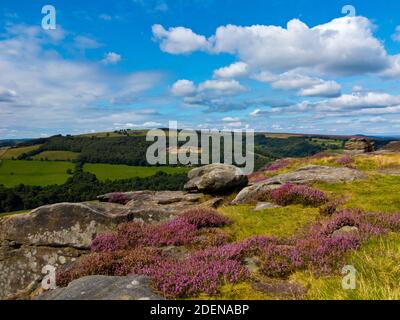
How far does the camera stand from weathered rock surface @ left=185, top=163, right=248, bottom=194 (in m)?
28.1

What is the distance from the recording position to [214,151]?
468ft

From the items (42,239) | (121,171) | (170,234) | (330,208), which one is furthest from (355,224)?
(121,171)

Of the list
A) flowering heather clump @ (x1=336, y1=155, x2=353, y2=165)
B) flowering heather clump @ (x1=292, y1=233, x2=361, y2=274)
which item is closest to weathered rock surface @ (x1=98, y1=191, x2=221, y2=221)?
flowering heather clump @ (x1=292, y1=233, x2=361, y2=274)

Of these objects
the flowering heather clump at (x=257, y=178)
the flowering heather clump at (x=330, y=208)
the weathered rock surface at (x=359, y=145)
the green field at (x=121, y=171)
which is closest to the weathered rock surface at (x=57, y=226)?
the flowering heather clump at (x=330, y=208)

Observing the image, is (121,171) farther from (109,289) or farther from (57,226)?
(109,289)

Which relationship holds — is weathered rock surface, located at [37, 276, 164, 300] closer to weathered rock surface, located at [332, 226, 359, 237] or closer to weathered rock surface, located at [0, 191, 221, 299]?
weathered rock surface, located at [0, 191, 221, 299]

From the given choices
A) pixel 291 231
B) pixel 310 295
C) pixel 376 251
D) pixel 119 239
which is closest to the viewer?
pixel 310 295

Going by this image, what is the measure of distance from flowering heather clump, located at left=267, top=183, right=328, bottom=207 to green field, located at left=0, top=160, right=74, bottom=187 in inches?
5690

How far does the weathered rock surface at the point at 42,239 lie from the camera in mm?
12867
